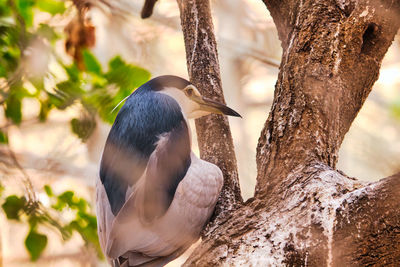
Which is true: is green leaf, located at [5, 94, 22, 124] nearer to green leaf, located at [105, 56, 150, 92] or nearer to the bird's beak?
green leaf, located at [105, 56, 150, 92]

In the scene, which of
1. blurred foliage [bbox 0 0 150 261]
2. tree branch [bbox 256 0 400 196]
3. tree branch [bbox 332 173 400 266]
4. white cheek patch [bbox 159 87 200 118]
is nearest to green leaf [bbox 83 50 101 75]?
blurred foliage [bbox 0 0 150 261]

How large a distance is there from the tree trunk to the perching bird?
11 centimetres

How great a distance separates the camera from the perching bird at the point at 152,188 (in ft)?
5.45

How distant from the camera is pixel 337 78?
5.63 ft

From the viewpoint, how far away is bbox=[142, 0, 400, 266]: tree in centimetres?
121

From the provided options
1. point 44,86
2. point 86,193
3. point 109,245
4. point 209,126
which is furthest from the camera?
point 86,193

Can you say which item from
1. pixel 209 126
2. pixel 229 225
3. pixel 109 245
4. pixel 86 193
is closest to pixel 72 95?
pixel 209 126

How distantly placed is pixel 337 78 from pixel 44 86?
122cm

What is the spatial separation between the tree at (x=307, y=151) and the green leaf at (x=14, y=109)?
73cm

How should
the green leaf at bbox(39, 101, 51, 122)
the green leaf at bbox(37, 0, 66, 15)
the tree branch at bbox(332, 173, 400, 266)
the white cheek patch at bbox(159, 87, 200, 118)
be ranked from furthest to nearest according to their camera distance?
the green leaf at bbox(37, 0, 66, 15) < the green leaf at bbox(39, 101, 51, 122) < the white cheek patch at bbox(159, 87, 200, 118) < the tree branch at bbox(332, 173, 400, 266)

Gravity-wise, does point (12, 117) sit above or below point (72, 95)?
below

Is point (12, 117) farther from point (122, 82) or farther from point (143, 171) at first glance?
point (143, 171)

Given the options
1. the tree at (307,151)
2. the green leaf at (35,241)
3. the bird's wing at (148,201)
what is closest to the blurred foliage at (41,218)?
the green leaf at (35,241)

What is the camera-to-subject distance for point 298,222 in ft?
4.28
